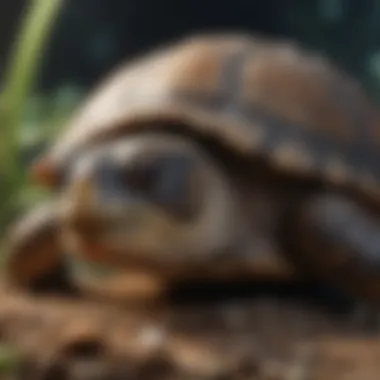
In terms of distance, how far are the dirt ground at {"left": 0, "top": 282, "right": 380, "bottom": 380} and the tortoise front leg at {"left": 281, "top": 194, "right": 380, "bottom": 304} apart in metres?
0.05

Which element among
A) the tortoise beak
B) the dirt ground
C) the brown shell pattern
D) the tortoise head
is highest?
the brown shell pattern

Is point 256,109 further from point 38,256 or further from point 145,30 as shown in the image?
point 145,30

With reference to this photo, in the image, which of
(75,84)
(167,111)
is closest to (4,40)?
(75,84)

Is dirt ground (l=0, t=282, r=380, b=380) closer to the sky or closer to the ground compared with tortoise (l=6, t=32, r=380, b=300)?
closer to the ground

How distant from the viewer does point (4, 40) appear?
87.0 inches

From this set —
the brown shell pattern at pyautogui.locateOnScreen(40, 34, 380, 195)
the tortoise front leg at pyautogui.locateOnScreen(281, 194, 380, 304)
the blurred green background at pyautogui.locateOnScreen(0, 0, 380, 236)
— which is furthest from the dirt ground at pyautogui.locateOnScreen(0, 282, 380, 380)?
the blurred green background at pyautogui.locateOnScreen(0, 0, 380, 236)

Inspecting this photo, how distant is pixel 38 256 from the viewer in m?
1.42

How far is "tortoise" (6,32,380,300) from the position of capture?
117 centimetres

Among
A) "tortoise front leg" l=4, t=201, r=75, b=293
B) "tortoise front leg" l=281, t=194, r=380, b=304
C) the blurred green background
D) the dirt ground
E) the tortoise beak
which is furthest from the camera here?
the blurred green background

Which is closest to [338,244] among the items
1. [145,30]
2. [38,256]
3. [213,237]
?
[213,237]

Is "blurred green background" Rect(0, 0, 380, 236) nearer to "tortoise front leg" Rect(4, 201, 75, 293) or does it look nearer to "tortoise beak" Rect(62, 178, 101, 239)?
"tortoise front leg" Rect(4, 201, 75, 293)

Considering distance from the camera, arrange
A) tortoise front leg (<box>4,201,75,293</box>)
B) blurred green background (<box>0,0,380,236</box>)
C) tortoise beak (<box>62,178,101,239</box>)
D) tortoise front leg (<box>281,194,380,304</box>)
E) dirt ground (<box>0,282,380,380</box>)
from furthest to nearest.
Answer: blurred green background (<box>0,0,380,236</box>) < tortoise front leg (<box>4,201,75,293</box>) < tortoise front leg (<box>281,194,380,304</box>) < tortoise beak (<box>62,178,101,239</box>) < dirt ground (<box>0,282,380,380</box>)

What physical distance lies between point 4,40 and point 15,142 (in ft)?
3.10

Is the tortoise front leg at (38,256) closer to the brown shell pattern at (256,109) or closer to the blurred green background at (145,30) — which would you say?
the brown shell pattern at (256,109)
